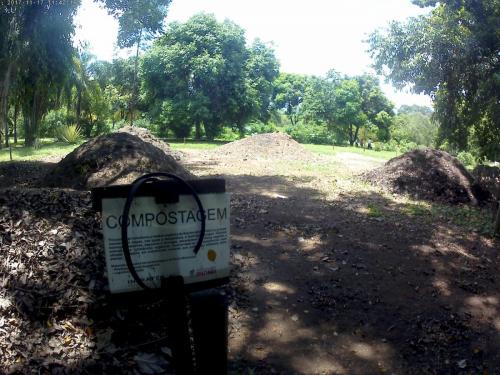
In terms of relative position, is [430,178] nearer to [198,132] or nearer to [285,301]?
[285,301]

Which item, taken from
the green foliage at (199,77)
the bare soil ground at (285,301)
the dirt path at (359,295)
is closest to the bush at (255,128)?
the green foliage at (199,77)

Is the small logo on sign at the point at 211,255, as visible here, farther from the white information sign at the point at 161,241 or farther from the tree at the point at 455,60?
the tree at the point at 455,60

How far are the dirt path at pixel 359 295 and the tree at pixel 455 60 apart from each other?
5.01 metres

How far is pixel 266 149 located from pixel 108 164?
11862 mm

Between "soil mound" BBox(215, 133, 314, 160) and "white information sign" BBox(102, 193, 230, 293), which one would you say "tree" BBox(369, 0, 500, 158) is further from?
"white information sign" BBox(102, 193, 230, 293)

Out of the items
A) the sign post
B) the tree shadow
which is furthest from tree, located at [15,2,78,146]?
the sign post

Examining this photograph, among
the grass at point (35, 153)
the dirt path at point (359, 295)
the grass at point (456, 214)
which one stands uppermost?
the grass at point (35, 153)

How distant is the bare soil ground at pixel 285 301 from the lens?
3383mm

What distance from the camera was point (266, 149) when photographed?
63.7ft

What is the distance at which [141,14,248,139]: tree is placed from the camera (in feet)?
98.2

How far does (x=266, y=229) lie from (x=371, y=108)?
43.0 meters

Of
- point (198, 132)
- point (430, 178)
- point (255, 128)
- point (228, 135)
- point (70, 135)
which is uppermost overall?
point (255, 128)

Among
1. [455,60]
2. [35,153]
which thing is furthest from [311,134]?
[455,60]

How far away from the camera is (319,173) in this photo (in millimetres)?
13773
